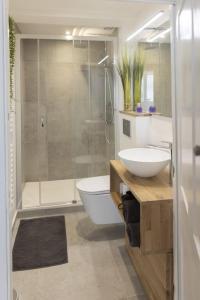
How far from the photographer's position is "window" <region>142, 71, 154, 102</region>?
2.84 metres

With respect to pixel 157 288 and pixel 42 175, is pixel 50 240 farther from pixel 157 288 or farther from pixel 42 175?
pixel 42 175

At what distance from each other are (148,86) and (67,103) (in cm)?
164

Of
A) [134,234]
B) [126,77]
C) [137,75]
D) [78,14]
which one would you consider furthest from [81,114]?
[134,234]

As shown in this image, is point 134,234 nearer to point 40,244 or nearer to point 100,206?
point 100,206

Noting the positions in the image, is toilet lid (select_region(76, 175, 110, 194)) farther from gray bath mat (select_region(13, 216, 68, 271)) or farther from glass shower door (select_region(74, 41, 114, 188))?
glass shower door (select_region(74, 41, 114, 188))

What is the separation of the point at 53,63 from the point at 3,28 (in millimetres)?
2951

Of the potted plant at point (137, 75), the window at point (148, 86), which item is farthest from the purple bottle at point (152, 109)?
the potted plant at point (137, 75)

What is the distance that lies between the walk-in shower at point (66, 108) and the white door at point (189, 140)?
253 centimetres

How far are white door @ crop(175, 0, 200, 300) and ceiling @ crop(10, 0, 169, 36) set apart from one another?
5.10 feet

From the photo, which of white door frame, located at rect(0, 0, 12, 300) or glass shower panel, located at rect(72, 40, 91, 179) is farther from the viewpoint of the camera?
glass shower panel, located at rect(72, 40, 91, 179)

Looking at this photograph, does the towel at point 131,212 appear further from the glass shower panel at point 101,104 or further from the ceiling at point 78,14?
the glass shower panel at point 101,104

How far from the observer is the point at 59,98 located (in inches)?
165

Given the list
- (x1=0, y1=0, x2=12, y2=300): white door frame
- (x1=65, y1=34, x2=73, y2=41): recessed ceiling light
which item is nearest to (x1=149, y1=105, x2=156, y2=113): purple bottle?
(x1=65, y1=34, x2=73, y2=41): recessed ceiling light

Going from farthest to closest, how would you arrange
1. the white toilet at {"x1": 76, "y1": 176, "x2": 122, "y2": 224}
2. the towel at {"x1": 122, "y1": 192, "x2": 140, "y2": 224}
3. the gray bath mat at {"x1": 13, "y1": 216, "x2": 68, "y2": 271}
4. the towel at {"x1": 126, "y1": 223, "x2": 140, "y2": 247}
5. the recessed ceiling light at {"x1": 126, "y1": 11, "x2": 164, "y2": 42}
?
the white toilet at {"x1": 76, "y1": 176, "x2": 122, "y2": 224} → the recessed ceiling light at {"x1": 126, "y1": 11, "x2": 164, "y2": 42} → the gray bath mat at {"x1": 13, "y1": 216, "x2": 68, "y2": 271} → the towel at {"x1": 122, "y1": 192, "x2": 140, "y2": 224} → the towel at {"x1": 126, "y1": 223, "x2": 140, "y2": 247}
